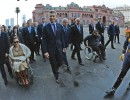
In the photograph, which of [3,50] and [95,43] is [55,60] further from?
[95,43]

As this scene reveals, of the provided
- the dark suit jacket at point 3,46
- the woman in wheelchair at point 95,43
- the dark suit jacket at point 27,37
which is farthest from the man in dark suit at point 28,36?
the dark suit jacket at point 3,46

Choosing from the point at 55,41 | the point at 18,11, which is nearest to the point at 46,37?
the point at 55,41

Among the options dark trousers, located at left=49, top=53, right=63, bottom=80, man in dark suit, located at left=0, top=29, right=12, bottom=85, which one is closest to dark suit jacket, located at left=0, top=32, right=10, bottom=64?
man in dark suit, located at left=0, top=29, right=12, bottom=85

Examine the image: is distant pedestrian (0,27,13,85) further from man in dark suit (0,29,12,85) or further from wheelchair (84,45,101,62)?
wheelchair (84,45,101,62)

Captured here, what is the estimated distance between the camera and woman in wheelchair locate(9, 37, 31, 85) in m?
9.70

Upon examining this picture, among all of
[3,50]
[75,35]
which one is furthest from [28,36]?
[3,50]

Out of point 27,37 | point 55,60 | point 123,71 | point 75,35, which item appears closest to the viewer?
point 123,71

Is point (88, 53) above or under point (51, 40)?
under

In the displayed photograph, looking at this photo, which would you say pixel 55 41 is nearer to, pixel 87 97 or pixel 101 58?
pixel 87 97

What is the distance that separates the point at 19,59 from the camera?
32.5ft

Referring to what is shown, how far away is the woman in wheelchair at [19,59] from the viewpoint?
9.70 metres

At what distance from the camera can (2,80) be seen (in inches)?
429

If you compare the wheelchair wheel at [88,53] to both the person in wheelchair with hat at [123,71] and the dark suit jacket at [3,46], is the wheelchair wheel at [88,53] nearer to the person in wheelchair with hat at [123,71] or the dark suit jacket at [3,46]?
the dark suit jacket at [3,46]

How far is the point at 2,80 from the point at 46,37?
8.57 feet
